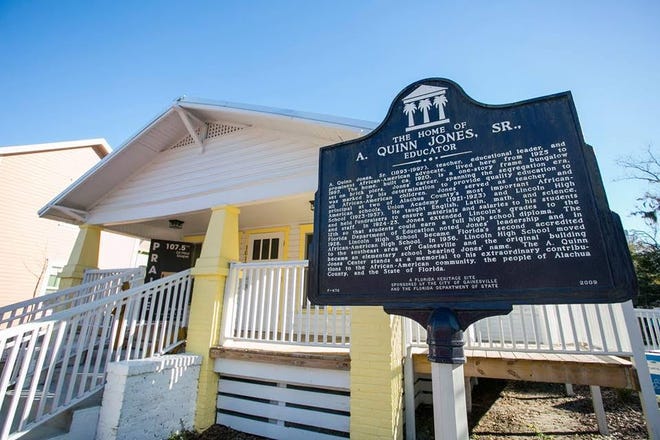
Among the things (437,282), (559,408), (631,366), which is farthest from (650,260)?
(437,282)

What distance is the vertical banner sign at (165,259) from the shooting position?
9.07 m

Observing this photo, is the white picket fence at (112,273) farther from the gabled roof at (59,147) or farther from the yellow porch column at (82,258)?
the gabled roof at (59,147)

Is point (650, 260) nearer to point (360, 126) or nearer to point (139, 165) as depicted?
point (360, 126)

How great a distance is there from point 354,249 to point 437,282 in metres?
0.76

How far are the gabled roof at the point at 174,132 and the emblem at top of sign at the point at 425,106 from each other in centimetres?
177

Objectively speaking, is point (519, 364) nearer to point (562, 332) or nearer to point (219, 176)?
point (562, 332)

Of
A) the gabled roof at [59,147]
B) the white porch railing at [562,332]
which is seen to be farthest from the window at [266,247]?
the gabled roof at [59,147]

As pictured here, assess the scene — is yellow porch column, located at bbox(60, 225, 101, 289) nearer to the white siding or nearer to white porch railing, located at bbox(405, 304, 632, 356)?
the white siding

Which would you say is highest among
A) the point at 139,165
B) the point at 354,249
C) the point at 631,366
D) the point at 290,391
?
the point at 139,165

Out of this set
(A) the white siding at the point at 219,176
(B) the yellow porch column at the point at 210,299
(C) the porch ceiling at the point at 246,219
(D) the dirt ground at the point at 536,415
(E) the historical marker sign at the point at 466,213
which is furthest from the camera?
(C) the porch ceiling at the point at 246,219

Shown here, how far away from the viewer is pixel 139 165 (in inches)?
321

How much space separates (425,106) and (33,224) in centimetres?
1754

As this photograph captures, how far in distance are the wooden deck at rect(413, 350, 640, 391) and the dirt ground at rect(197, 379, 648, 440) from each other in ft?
4.93

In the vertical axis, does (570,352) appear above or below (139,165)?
below
